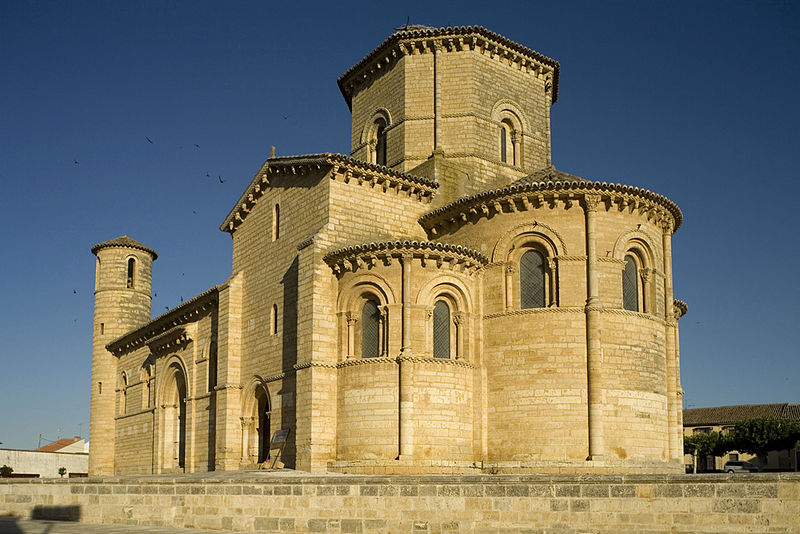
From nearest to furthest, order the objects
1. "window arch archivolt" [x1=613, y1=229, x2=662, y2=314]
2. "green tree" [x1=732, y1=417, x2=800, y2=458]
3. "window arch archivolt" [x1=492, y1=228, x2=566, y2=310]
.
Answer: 1. "window arch archivolt" [x1=492, y1=228, x2=566, y2=310]
2. "window arch archivolt" [x1=613, y1=229, x2=662, y2=314]
3. "green tree" [x1=732, y1=417, x2=800, y2=458]

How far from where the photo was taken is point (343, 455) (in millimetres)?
19484

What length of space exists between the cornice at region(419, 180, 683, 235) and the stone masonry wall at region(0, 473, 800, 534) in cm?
914

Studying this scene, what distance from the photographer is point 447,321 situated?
20500 mm

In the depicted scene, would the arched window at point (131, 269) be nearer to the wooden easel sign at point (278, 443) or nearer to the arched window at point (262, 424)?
the arched window at point (262, 424)

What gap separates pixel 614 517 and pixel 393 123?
17143 millimetres

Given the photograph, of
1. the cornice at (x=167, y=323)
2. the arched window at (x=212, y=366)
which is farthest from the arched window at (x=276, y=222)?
the arched window at (x=212, y=366)

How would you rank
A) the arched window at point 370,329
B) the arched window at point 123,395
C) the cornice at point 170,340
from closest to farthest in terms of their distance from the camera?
1. the arched window at point 370,329
2. the cornice at point 170,340
3. the arched window at point 123,395

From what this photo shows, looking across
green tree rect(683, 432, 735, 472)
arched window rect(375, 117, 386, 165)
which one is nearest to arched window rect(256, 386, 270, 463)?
arched window rect(375, 117, 386, 165)

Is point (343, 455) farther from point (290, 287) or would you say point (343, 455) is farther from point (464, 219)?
point (464, 219)

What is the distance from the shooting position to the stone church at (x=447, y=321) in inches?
762

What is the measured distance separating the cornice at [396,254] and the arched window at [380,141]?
759 centimetres

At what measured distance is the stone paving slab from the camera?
14445 millimetres

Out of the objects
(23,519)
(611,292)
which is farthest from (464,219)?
(23,519)

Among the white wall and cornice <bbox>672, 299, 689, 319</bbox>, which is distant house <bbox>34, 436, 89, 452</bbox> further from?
cornice <bbox>672, 299, 689, 319</bbox>
